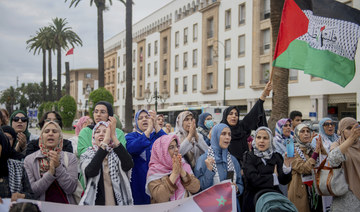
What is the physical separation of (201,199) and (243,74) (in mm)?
31701

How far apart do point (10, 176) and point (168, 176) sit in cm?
171

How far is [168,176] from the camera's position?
4070mm

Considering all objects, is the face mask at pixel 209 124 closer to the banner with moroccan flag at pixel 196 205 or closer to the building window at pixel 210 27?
the banner with moroccan flag at pixel 196 205

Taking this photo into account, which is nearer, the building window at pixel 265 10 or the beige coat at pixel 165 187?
the beige coat at pixel 165 187

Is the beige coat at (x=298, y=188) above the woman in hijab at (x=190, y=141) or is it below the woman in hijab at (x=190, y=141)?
below

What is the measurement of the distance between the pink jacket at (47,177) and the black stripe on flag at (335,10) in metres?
4.74

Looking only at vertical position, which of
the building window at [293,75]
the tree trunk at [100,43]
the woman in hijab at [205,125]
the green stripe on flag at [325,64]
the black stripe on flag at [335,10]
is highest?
the tree trunk at [100,43]

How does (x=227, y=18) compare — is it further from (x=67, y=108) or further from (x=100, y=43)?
(x=67, y=108)

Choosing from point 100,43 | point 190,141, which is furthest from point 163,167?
point 100,43

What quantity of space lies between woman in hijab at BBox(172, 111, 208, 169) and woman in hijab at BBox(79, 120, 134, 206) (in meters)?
1.23

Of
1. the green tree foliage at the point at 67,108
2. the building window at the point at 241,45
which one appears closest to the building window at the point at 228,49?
the building window at the point at 241,45

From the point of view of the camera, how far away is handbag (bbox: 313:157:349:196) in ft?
14.6

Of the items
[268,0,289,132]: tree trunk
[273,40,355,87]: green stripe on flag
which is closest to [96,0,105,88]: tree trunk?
[268,0,289,132]: tree trunk

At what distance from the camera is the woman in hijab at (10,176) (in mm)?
3148
